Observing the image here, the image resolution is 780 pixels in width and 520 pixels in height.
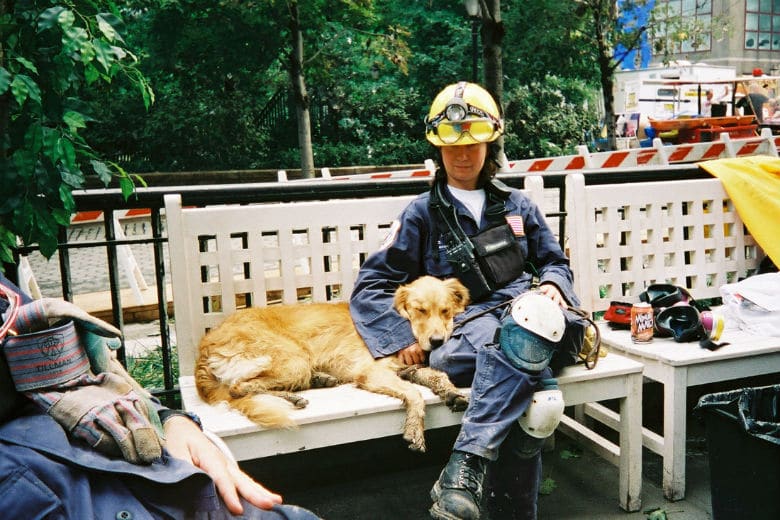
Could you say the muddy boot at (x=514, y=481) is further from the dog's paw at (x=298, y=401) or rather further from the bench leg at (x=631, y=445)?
the dog's paw at (x=298, y=401)

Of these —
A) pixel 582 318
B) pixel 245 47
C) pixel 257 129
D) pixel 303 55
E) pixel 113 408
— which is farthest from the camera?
pixel 257 129

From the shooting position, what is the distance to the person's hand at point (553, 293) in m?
3.23

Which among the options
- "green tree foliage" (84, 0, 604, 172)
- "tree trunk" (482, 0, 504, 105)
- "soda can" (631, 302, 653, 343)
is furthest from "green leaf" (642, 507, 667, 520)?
"green tree foliage" (84, 0, 604, 172)

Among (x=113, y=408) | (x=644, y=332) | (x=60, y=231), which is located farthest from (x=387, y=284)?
(x=113, y=408)

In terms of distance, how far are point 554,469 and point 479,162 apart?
5.70 ft

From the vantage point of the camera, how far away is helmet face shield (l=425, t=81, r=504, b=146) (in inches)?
129

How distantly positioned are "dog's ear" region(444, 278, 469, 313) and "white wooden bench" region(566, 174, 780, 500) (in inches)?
33.4

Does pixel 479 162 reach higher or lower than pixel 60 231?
higher

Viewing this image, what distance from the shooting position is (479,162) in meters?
3.46

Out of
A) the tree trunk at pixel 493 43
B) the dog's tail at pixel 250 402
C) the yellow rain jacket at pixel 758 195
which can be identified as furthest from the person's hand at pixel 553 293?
the tree trunk at pixel 493 43

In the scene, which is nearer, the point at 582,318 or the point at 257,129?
the point at 582,318

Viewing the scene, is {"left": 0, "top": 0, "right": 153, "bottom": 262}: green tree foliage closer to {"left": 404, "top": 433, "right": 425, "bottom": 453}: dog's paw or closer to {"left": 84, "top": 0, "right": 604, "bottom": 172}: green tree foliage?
{"left": 404, "top": 433, "right": 425, "bottom": 453}: dog's paw

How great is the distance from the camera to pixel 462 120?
3.28 metres

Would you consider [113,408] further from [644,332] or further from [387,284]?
[644,332]
